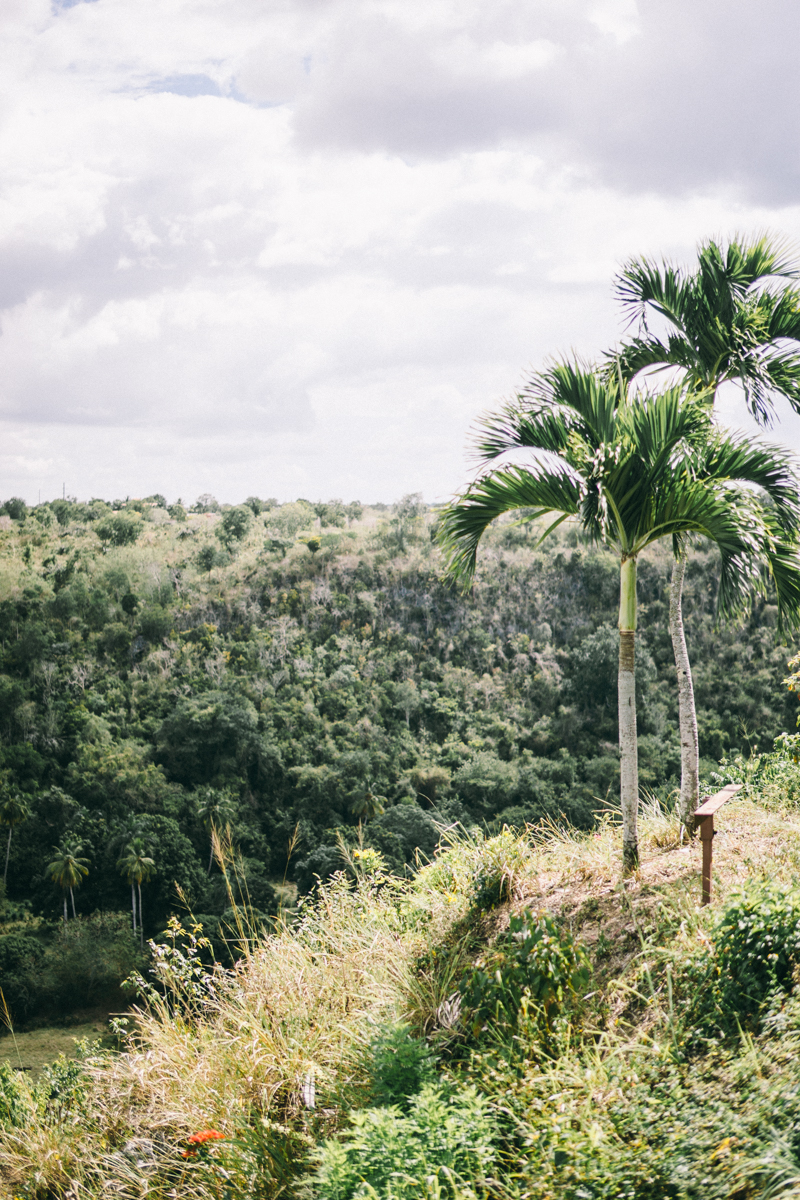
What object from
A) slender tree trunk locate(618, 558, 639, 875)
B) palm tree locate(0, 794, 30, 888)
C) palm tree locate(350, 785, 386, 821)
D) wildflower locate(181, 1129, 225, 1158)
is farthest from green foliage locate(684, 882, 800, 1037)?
palm tree locate(0, 794, 30, 888)

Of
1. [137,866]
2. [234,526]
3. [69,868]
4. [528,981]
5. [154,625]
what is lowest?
[69,868]

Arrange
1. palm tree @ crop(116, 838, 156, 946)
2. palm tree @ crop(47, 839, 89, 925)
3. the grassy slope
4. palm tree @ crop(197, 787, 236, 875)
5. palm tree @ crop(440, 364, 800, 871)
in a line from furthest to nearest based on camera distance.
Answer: palm tree @ crop(197, 787, 236, 875)
palm tree @ crop(47, 839, 89, 925)
palm tree @ crop(116, 838, 156, 946)
palm tree @ crop(440, 364, 800, 871)
the grassy slope

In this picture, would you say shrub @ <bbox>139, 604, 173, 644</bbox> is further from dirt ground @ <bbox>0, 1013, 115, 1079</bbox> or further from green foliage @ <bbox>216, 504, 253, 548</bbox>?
dirt ground @ <bbox>0, 1013, 115, 1079</bbox>

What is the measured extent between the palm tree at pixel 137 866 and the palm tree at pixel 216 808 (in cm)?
228

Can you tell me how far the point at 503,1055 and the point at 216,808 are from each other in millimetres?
26922

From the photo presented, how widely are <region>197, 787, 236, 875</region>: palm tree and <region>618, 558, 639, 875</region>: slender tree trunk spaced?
2543cm

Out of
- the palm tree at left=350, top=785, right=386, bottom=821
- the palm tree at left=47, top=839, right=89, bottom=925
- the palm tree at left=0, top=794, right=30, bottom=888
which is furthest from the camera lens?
the palm tree at left=350, top=785, right=386, bottom=821

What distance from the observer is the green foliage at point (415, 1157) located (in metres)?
2.13

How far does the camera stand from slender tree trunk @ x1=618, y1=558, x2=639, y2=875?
13.8ft

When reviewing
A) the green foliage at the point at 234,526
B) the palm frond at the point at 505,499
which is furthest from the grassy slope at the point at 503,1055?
the green foliage at the point at 234,526

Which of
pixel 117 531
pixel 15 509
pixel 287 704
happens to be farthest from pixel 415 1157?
pixel 15 509

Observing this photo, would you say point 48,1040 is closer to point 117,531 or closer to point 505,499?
point 505,499

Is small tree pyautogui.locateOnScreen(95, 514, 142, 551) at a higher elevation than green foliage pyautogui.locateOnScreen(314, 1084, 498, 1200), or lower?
higher

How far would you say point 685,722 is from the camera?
5.09 m
